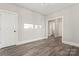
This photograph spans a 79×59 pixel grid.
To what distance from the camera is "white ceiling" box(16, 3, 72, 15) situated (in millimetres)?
2221

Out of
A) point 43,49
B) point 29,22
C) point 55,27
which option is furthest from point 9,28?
A: point 55,27

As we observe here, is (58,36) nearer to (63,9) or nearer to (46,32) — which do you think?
(46,32)

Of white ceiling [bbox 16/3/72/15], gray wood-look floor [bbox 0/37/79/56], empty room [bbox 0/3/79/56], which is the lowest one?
gray wood-look floor [bbox 0/37/79/56]

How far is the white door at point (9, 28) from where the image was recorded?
234 centimetres

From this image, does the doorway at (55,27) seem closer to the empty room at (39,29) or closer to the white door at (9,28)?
the empty room at (39,29)

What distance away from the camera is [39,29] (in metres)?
2.46

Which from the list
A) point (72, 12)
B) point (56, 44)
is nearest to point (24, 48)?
point (56, 44)


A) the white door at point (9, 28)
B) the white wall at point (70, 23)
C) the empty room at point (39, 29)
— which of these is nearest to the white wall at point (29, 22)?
the empty room at point (39, 29)

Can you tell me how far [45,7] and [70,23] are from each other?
2.85 ft

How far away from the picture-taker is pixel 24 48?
237 cm

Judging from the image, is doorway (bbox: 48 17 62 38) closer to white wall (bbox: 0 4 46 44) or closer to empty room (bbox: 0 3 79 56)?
empty room (bbox: 0 3 79 56)

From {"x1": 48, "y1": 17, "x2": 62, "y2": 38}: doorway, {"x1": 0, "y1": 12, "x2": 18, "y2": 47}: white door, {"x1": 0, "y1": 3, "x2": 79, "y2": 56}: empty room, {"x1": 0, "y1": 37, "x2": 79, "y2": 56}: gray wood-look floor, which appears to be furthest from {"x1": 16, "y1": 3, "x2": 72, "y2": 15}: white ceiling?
{"x1": 0, "y1": 37, "x2": 79, "y2": 56}: gray wood-look floor

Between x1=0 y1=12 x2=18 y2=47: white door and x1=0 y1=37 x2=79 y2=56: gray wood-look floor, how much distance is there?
0.64ft

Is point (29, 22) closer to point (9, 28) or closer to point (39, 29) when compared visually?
point (39, 29)
